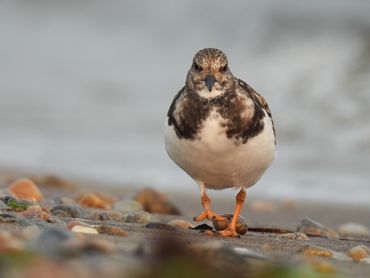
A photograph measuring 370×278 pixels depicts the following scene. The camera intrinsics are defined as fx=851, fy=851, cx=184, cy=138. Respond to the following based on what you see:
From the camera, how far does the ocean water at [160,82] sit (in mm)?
8562

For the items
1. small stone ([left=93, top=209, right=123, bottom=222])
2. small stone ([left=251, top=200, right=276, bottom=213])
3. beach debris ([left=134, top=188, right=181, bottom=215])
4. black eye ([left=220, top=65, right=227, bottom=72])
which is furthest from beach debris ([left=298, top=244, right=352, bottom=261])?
small stone ([left=251, top=200, right=276, bottom=213])

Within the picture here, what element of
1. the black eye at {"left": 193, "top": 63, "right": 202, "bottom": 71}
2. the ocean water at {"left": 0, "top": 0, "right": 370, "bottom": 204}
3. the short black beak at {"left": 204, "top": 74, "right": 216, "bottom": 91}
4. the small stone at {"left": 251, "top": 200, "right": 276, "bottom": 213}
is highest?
the ocean water at {"left": 0, "top": 0, "right": 370, "bottom": 204}

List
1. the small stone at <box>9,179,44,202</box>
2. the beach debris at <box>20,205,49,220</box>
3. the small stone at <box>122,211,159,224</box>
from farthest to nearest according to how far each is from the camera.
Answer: the small stone at <box>9,179,44,202</box>
the small stone at <box>122,211,159,224</box>
the beach debris at <box>20,205,49,220</box>

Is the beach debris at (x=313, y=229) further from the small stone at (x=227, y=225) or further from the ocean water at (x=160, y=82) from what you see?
the ocean water at (x=160, y=82)

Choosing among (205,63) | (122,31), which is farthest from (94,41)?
(205,63)

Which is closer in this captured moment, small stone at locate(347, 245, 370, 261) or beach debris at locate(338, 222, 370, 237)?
small stone at locate(347, 245, 370, 261)

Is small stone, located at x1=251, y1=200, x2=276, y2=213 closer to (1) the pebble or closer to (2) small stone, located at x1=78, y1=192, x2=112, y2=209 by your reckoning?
(2) small stone, located at x1=78, y1=192, x2=112, y2=209

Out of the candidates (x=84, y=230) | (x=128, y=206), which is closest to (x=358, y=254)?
(x=84, y=230)

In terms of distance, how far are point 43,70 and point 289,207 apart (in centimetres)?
822

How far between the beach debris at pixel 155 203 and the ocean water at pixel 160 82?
1.97m

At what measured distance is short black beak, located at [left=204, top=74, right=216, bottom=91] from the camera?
413cm

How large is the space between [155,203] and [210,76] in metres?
1.84

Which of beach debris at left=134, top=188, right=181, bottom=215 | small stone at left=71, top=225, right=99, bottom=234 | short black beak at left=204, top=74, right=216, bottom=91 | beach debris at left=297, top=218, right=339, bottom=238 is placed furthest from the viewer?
beach debris at left=134, top=188, right=181, bottom=215

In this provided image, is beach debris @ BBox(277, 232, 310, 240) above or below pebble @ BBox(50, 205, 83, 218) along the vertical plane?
below
